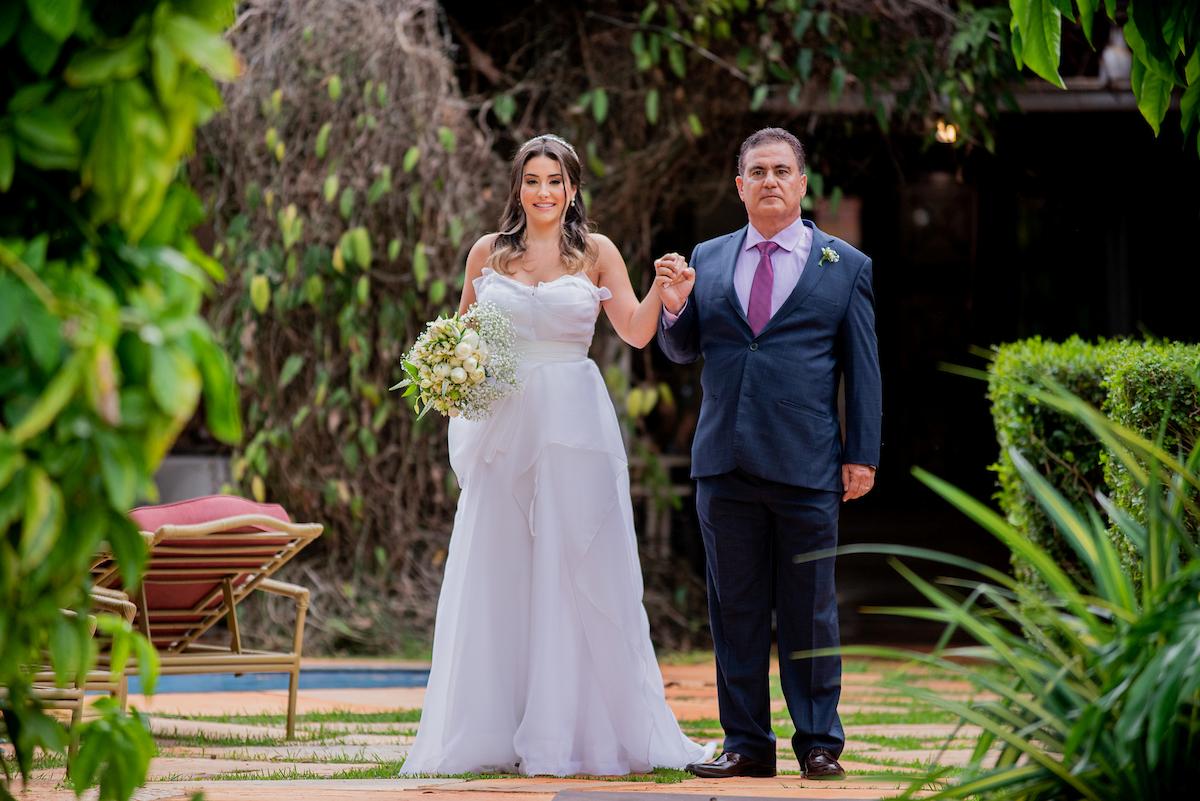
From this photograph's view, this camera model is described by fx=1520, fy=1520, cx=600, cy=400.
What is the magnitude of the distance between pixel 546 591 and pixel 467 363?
0.70 m

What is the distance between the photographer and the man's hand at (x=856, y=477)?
4.19m

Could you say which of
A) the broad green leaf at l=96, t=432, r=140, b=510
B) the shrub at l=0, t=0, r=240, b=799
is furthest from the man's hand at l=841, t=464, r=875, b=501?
the broad green leaf at l=96, t=432, r=140, b=510

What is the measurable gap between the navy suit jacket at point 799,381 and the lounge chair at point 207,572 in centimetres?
158

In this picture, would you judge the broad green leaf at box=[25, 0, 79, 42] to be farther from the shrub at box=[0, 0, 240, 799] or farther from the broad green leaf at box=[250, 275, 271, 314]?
the broad green leaf at box=[250, 275, 271, 314]

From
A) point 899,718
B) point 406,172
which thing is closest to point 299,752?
point 899,718

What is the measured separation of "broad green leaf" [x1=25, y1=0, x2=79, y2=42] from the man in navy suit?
2627 millimetres

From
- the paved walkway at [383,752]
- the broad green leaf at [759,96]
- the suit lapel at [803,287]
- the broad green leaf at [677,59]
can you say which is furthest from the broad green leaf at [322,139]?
the suit lapel at [803,287]

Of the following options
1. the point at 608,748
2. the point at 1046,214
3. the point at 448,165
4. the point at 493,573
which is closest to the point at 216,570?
the point at 493,573

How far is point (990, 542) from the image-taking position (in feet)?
37.8

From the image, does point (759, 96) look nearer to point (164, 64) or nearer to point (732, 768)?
point (732, 768)

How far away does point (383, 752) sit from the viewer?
4.68m

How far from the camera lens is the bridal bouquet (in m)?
4.32

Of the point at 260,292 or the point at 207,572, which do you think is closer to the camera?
the point at 207,572

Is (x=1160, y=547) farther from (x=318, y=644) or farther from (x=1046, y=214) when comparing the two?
(x=1046, y=214)
